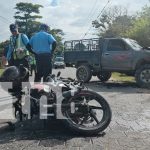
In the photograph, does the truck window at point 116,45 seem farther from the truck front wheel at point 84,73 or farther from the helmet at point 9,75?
the helmet at point 9,75

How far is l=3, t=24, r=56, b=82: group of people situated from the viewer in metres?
9.20

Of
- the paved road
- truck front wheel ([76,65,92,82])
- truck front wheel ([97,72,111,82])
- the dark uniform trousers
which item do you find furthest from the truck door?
the paved road

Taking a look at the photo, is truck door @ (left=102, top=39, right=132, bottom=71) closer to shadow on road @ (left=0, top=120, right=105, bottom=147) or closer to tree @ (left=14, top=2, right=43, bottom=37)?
shadow on road @ (left=0, top=120, right=105, bottom=147)

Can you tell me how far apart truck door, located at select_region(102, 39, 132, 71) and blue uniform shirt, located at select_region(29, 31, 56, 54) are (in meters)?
7.44

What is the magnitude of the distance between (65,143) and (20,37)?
4.08m

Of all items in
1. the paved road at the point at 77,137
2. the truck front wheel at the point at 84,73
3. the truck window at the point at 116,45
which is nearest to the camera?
the paved road at the point at 77,137

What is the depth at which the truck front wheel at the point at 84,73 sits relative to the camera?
17844mm

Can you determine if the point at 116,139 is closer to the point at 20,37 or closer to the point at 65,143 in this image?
the point at 65,143

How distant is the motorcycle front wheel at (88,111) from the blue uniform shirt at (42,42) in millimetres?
2801

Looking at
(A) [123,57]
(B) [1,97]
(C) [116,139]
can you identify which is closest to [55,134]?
(C) [116,139]

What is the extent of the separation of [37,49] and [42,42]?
19 centimetres

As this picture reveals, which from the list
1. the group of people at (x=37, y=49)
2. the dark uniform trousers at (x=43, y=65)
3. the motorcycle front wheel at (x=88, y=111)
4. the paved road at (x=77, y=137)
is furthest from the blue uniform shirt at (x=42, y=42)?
the motorcycle front wheel at (x=88, y=111)

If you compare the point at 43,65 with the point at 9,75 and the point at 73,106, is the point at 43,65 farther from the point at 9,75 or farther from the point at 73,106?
the point at 73,106

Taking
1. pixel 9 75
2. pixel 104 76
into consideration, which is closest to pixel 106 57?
pixel 104 76
